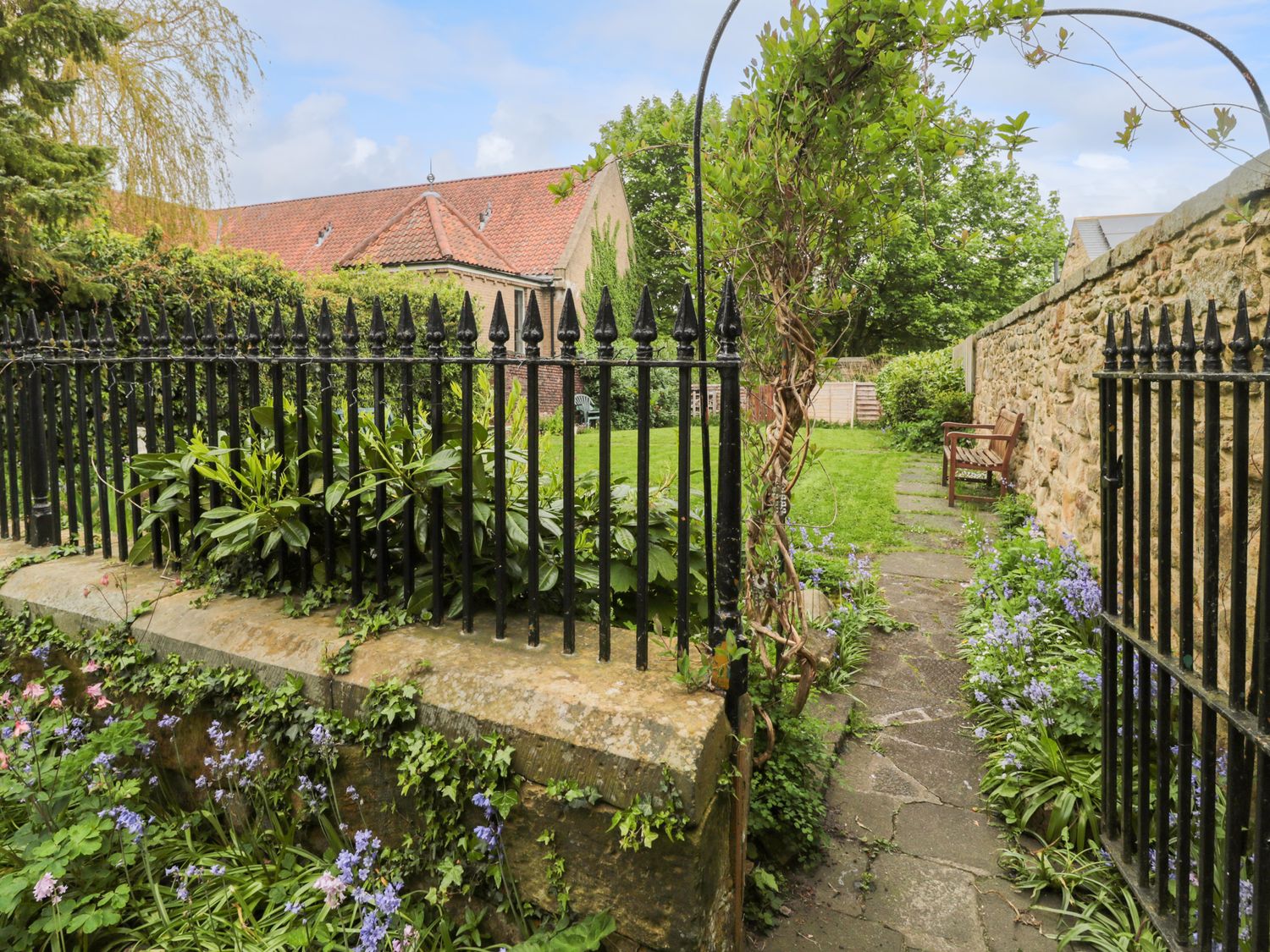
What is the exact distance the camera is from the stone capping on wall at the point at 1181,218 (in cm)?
237

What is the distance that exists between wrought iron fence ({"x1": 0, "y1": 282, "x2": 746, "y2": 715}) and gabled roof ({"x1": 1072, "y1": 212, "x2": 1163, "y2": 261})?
1378 centimetres

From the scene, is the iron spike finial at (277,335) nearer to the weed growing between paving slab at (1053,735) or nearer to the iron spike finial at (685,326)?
the iron spike finial at (685,326)

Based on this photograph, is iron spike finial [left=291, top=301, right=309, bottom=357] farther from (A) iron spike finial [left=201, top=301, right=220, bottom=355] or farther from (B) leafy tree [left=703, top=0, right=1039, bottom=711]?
(B) leafy tree [left=703, top=0, right=1039, bottom=711]

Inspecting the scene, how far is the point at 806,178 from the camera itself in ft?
7.28

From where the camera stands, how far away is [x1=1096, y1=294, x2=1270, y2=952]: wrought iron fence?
1664 millimetres

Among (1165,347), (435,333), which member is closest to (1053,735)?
(1165,347)

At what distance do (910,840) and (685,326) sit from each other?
6.79 ft

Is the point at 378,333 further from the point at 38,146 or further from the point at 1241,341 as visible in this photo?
the point at 38,146

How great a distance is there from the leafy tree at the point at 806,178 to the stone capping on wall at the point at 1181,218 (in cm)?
98

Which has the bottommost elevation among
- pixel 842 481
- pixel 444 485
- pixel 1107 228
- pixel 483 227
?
pixel 842 481

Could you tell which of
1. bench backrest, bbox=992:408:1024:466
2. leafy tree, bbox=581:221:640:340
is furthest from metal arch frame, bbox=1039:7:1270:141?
leafy tree, bbox=581:221:640:340

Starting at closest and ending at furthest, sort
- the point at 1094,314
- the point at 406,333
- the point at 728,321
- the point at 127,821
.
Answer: the point at 728,321 < the point at 127,821 < the point at 406,333 < the point at 1094,314

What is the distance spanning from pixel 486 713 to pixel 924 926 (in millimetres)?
1493

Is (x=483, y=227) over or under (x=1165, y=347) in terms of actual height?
over
